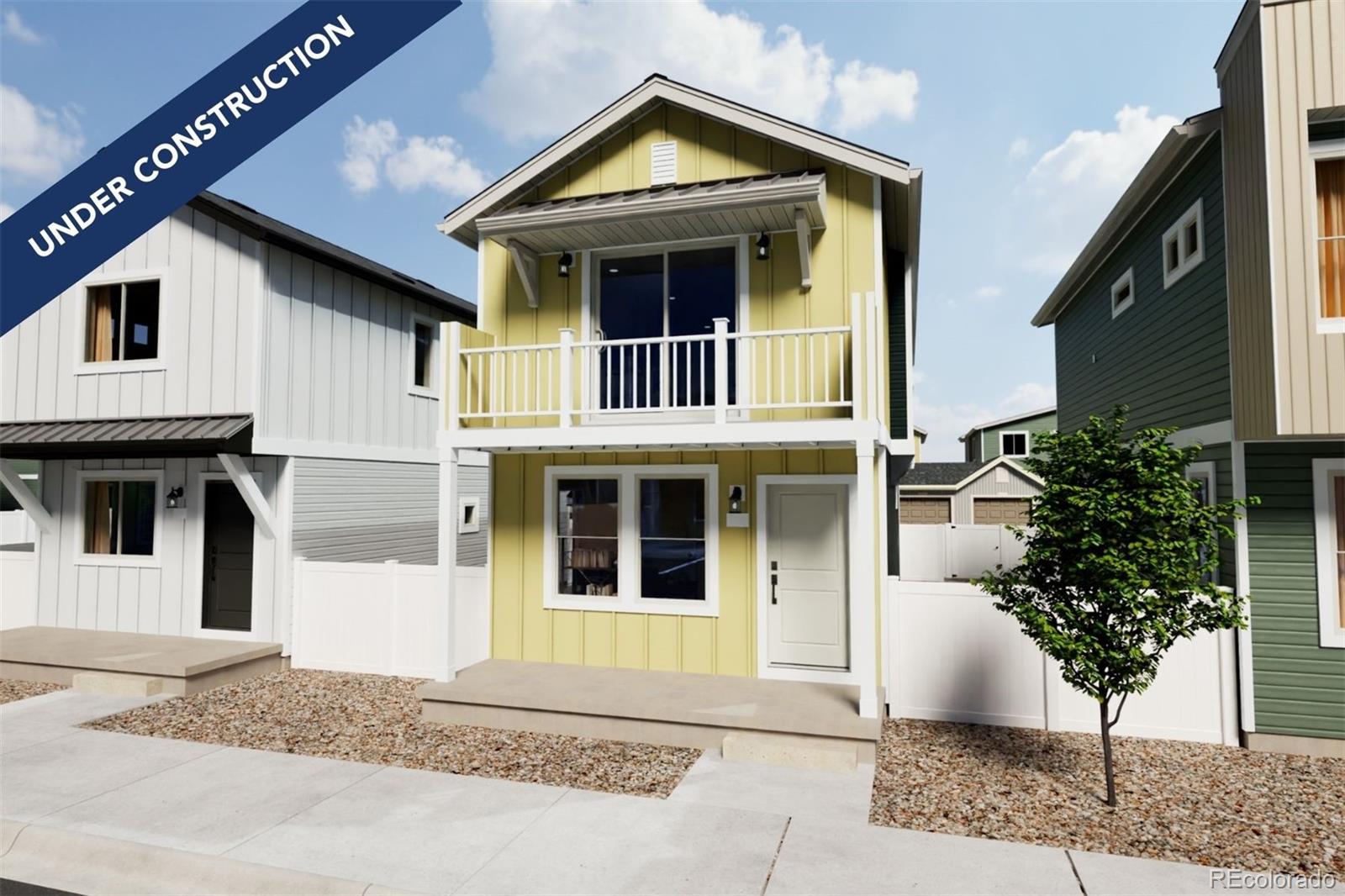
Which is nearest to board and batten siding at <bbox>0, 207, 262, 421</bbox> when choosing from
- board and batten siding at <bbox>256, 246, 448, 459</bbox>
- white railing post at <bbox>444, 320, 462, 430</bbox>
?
board and batten siding at <bbox>256, 246, 448, 459</bbox>

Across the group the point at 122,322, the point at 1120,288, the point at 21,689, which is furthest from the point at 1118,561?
the point at 122,322

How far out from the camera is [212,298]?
1011 centimetres

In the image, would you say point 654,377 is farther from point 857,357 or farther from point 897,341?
point 897,341

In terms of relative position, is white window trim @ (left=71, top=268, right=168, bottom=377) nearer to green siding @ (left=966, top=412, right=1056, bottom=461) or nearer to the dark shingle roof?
the dark shingle roof

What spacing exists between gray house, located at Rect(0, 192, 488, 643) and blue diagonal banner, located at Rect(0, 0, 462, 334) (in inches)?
119

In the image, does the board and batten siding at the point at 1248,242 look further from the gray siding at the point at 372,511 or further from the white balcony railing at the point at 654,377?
the gray siding at the point at 372,511

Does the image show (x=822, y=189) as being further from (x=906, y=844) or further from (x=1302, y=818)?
(x=1302, y=818)

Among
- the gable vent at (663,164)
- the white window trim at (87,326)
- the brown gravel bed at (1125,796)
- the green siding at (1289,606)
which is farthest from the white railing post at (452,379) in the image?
the green siding at (1289,606)

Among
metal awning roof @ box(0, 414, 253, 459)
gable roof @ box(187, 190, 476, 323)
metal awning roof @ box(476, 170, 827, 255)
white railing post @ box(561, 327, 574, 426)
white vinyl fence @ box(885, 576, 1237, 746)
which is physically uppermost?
gable roof @ box(187, 190, 476, 323)

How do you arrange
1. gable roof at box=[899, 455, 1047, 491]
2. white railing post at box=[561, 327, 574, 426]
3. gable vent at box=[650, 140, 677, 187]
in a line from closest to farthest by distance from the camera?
white railing post at box=[561, 327, 574, 426], gable vent at box=[650, 140, 677, 187], gable roof at box=[899, 455, 1047, 491]

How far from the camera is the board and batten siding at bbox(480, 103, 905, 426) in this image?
8.17m

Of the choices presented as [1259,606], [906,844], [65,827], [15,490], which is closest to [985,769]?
[906,844]

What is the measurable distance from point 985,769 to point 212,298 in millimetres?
11103

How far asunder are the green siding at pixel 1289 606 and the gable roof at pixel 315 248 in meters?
11.6
